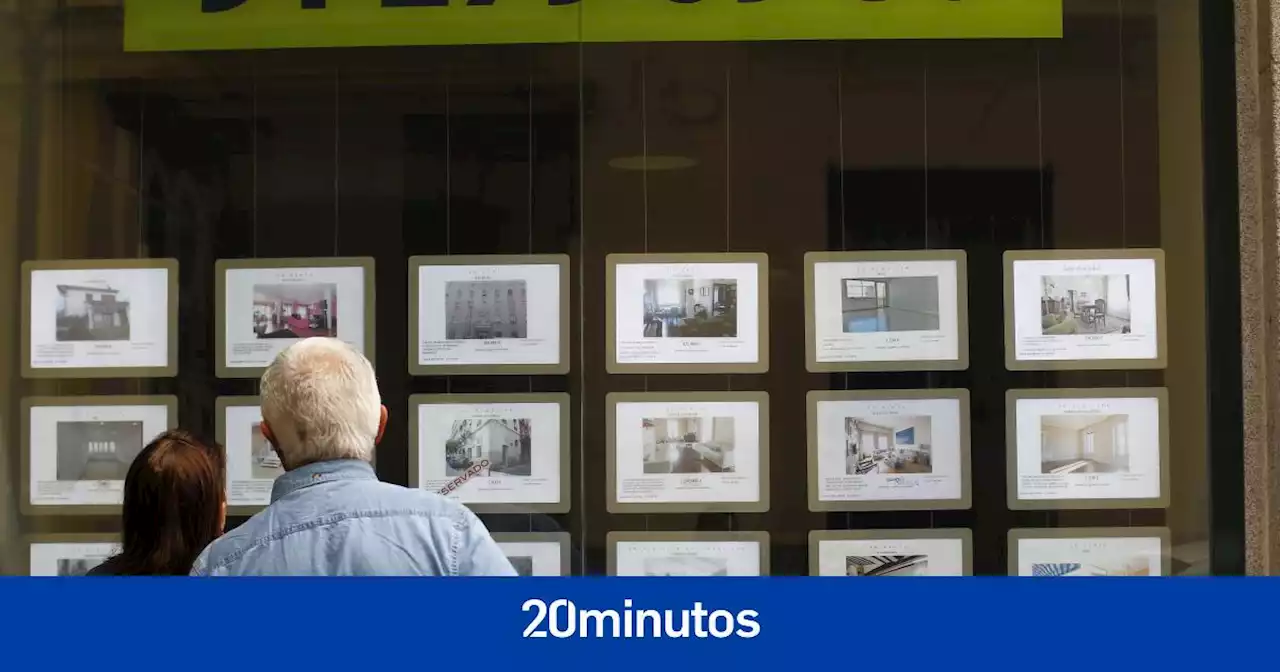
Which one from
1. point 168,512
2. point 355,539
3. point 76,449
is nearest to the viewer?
point 355,539

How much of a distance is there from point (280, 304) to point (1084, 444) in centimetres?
287

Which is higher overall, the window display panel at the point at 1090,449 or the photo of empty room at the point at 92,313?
the photo of empty room at the point at 92,313

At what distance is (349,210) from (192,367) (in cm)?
79

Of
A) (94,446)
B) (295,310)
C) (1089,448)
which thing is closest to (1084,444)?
(1089,448)

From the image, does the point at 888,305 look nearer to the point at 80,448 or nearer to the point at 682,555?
the point at 682,555

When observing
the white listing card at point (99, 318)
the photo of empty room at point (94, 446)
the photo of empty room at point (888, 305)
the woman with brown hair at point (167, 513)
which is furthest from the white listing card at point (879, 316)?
the photo of empty room at point (94, 446)

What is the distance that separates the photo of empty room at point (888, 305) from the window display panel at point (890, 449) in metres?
0.23

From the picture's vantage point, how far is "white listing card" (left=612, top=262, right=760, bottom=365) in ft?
13.4

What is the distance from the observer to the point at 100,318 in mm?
4215

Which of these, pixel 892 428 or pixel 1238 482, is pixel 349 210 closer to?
pixel 892 428

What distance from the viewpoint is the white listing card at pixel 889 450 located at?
4.08 meters


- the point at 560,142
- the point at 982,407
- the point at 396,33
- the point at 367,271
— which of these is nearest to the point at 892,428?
the point at 982,407

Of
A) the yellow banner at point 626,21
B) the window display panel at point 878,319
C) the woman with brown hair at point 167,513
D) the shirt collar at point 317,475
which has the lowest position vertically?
the woman with brown hair at point 167,513

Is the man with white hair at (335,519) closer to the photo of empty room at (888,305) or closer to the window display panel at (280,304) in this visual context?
the window display panel at (280,304)
